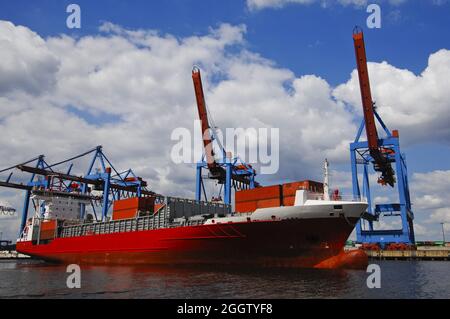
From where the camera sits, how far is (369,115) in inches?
2039

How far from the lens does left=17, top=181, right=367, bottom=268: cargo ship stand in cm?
2694

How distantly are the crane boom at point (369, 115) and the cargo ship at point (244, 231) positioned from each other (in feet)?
84.0

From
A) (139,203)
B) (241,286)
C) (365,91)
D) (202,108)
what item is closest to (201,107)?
(202,108)

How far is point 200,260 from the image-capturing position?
30188 millimetres

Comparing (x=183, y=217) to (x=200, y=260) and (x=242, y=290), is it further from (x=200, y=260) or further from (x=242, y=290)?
(x=242, y=290)

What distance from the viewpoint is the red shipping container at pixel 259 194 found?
1169 inches

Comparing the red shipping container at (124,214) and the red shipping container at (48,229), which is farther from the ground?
the red shipping container at (124,214)

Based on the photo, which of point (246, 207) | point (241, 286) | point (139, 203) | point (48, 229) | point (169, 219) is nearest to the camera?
point (241, 286)

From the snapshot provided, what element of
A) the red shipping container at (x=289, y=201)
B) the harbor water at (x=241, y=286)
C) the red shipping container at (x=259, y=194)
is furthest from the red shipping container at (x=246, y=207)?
the harbor water at (x=241, y=286)

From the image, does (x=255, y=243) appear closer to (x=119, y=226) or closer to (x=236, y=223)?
(x=236, y=223)

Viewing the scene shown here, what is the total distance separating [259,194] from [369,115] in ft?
94.3

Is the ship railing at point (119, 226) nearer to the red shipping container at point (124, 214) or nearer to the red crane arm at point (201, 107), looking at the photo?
the red shipping container at point (124, 214)
